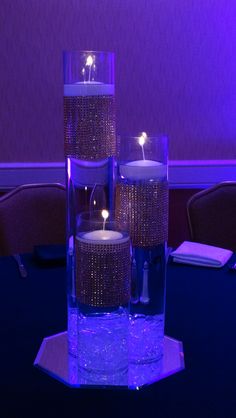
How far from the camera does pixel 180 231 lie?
107 inches

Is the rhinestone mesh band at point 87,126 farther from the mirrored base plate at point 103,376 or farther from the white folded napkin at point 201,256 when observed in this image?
the white folded napkin at point 201,256

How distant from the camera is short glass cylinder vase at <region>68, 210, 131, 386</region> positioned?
81cm

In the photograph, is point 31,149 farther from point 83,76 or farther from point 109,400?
point 109,400

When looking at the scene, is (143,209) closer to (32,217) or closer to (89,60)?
(89,60)

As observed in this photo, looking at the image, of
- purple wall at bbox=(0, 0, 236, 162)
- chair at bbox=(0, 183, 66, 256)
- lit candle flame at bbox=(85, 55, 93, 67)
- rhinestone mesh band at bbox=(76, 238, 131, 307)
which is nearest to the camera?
rhinestone mesh band at bbox=(76, 238, 131, 307)

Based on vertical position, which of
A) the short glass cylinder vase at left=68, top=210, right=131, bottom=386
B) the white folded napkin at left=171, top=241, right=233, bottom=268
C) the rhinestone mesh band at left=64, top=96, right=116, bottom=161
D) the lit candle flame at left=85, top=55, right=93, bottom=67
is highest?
the lit candle flame at left=85, top=55, right=93, bottom=67

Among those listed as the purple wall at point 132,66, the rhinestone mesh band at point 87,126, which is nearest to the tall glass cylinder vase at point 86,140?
the rhinestone mesh band at point 87,126

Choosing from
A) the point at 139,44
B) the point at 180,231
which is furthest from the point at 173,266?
the point at 139,44

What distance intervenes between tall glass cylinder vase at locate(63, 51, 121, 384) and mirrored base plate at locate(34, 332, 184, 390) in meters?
0.03

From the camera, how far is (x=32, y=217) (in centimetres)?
194

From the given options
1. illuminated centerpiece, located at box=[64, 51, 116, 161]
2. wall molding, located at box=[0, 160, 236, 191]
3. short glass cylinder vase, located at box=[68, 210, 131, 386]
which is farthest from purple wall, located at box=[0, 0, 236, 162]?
short glass cylinder vase, located at box=[68, 210, 131, 386]

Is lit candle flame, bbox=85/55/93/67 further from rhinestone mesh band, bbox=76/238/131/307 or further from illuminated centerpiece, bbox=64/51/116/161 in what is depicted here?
rhinestone mesh band, bbox=76/238/131/307

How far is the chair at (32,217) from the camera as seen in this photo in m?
1.88

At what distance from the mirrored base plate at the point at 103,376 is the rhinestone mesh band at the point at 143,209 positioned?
0.20 metres
